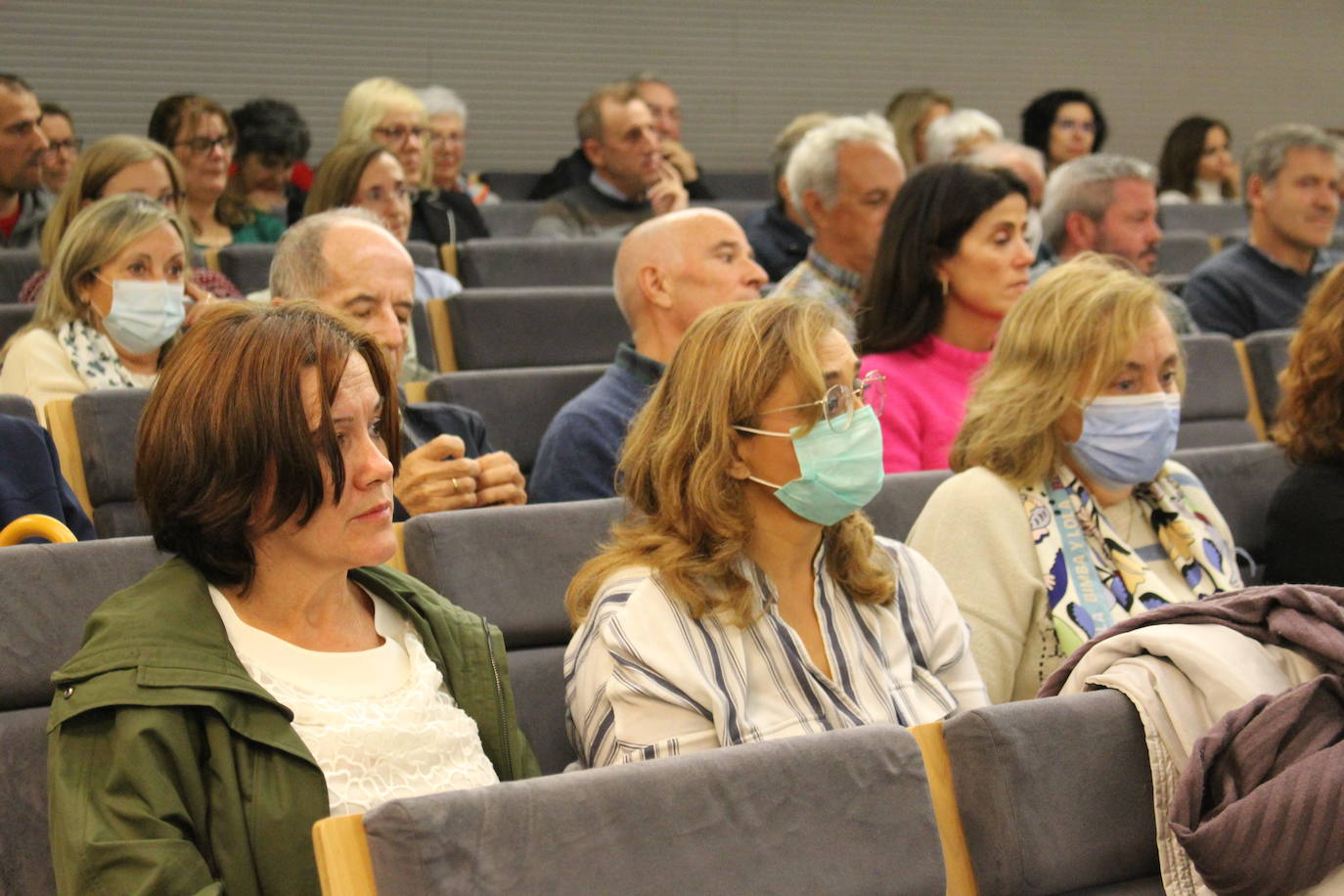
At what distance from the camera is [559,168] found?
581 centimetres

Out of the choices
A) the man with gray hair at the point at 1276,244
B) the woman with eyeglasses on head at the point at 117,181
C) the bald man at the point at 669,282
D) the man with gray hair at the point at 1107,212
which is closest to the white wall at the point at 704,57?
the woman with eyeglasses on head at the point at 117,181

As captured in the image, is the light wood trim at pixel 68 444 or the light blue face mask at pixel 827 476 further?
the light wood trim at pixel 68 444

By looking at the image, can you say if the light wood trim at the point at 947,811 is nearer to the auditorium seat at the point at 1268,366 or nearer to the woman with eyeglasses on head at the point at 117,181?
the auditorium seat at the point at 1268,366

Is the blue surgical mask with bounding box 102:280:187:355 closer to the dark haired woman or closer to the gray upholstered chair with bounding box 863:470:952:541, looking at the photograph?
the gray upholstered chair with bounding box 863:470:952:541

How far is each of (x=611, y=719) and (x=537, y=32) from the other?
5254mm

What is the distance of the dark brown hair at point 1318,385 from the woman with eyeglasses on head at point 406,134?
2.87m

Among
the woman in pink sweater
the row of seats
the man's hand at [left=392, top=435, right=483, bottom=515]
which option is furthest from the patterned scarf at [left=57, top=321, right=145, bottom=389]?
the woman in pink sweater

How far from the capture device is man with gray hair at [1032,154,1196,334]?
13.5ft

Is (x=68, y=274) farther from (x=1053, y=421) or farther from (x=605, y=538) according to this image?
(x=1053, y=421)

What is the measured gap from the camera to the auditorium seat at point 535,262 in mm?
4266

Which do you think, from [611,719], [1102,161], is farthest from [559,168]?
[611,719]

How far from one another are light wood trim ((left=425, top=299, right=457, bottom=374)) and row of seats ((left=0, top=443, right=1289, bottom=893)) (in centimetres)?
149

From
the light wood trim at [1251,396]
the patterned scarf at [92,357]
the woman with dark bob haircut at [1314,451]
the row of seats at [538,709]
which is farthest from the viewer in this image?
the light wood trim at [1251,396]

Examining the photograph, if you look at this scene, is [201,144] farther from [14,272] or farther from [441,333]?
[441,333]
